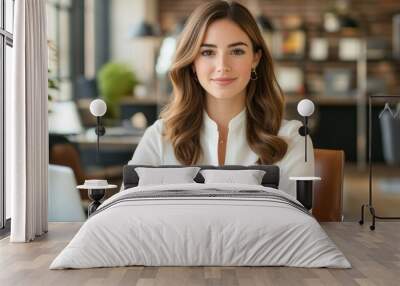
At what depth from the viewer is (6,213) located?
18.1ft

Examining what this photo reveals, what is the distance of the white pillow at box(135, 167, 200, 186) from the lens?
15.9ft

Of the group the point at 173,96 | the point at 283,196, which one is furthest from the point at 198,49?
the point at 283,196

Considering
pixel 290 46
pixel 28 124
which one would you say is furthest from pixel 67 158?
pixel 290 46

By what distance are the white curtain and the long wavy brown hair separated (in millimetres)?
879

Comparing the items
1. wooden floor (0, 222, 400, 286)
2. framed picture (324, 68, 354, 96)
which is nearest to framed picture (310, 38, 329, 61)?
framed picture (324, 68, 354, 96)

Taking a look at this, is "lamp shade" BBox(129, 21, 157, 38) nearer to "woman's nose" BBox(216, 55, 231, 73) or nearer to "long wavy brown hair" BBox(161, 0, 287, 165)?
"long wavy brown hair" BBox(161, 0, 287, 165)

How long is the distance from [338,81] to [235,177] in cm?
821

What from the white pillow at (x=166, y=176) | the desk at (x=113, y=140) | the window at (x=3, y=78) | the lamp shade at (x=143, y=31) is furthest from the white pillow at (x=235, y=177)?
the lamp shade at (x=143, y=31)

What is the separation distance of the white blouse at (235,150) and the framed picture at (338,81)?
757cm

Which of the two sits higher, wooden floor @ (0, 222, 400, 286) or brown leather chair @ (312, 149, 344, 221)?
brown leather chair @ (312, 149, 344, 221)

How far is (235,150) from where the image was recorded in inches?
203

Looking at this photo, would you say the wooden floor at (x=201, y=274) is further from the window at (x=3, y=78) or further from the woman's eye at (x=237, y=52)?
the woman's eye at (x=237, y=52)

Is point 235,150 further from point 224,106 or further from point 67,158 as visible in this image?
point 67,158

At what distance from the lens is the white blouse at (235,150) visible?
514cm
